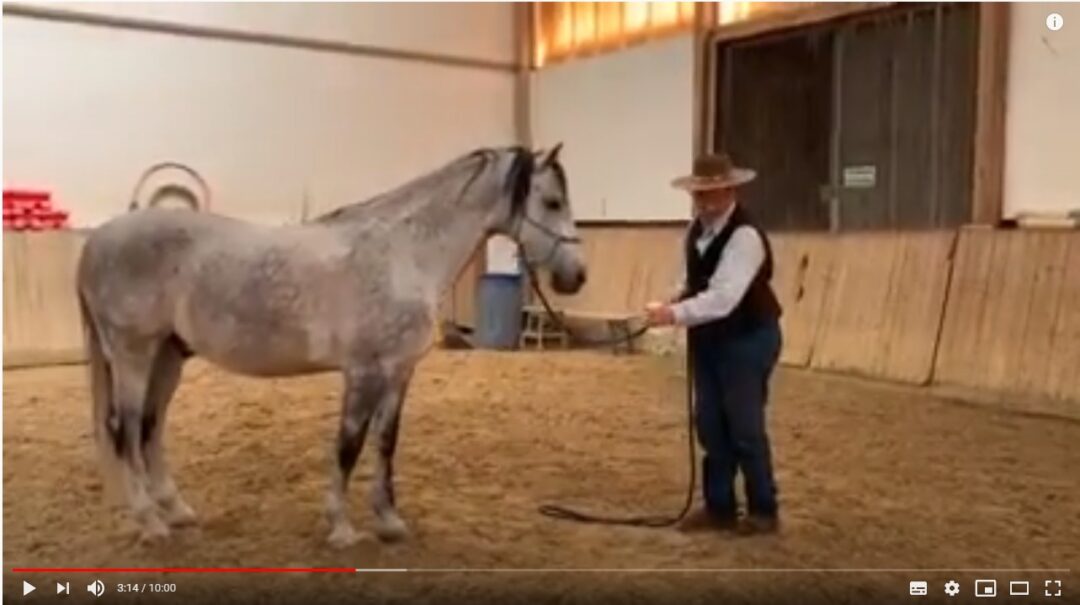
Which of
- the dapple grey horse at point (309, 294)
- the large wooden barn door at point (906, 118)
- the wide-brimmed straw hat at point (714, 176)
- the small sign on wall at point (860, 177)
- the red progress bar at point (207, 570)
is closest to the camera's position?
the red progress bar at point (207, 570)

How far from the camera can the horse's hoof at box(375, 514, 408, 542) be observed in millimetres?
2867

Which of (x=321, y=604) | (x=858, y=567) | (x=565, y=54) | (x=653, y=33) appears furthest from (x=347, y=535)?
(x=565, y=54)

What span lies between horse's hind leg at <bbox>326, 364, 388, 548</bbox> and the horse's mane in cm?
46

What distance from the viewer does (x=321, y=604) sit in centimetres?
222

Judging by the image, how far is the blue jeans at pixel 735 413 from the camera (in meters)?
2.90

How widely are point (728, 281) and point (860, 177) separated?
4.90 m

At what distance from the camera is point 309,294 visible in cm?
269

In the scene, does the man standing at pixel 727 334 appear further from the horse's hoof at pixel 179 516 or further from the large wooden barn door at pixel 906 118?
the large wooden barn door at pixel 906 118

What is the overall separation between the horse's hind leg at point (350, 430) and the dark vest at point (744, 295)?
905 millimetres

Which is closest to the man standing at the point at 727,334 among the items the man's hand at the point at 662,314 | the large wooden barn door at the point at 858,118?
the man's hand at the point at 662,314

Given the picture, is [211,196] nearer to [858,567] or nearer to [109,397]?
[109,397]

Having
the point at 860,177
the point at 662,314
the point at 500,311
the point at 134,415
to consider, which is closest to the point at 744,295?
the point at 662,314
